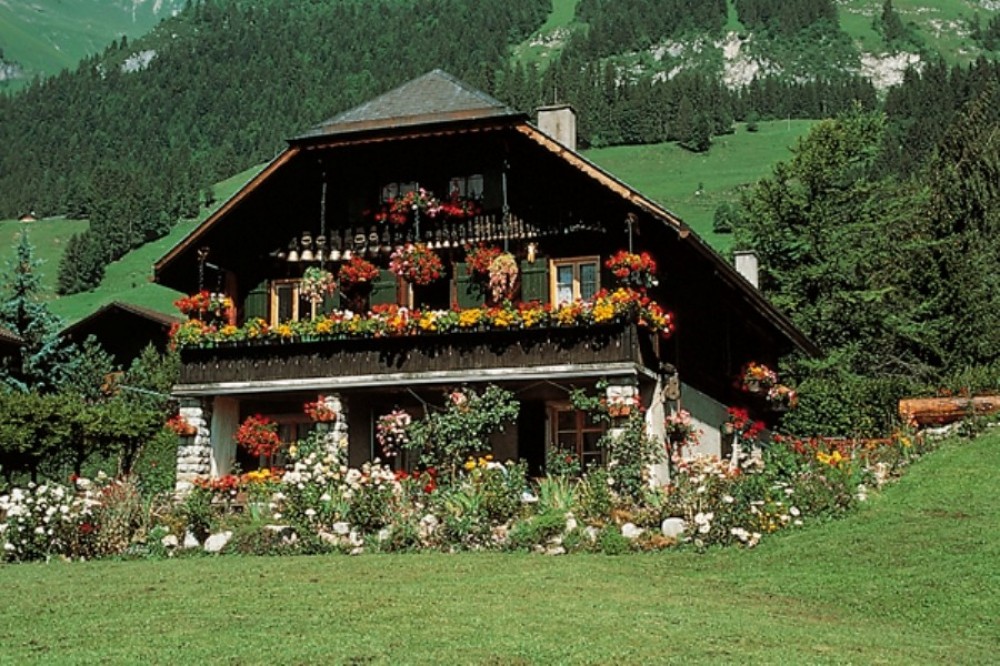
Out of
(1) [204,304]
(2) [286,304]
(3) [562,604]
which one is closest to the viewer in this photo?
(3) [562,604]

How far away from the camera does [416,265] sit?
89.0ft

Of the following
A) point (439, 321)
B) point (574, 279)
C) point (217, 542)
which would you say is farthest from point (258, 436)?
point (574, 279)

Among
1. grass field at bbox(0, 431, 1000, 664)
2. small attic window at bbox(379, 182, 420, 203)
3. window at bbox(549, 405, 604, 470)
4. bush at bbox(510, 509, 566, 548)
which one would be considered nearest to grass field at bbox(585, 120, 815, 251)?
small attic window at bbox(379, 182, 420, 203)

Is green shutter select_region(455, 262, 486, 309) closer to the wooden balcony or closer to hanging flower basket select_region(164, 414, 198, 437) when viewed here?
the wooden balcony

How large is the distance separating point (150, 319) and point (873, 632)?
1682 inches

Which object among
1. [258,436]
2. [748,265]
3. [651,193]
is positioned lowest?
[258,436]

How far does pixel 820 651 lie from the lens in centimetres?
1265

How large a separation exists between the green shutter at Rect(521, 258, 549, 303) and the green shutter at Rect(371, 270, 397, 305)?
298cm

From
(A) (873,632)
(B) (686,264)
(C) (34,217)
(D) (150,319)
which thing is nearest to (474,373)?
(B) (686,264)

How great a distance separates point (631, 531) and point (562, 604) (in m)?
5.31

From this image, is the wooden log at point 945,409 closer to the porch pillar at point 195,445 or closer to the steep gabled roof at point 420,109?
the steep gabled roof at point 420,109

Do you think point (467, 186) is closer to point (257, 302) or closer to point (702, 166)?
point (257, 302)

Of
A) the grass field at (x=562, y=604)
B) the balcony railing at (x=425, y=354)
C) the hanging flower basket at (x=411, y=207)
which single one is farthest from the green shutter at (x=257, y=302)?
the grass field at (x=562, y=604)

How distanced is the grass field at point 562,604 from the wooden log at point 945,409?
6.39m
